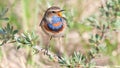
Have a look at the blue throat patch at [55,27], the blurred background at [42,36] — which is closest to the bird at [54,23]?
the blue throat patch at [55,27]

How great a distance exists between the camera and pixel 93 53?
11.9ft

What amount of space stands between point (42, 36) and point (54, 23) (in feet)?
6.24

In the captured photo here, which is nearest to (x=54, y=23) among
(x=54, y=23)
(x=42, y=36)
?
(x=54, y=23)

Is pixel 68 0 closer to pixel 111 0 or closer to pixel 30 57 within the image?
pixel 30 57

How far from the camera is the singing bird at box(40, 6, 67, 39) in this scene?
365cm

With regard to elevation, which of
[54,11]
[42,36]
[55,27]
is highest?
[54,11]

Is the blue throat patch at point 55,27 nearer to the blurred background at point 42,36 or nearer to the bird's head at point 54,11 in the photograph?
the bird's head at point 54,11

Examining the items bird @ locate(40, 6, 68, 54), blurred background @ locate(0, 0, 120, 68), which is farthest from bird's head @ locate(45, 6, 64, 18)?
blurred background @ locate(0, 0, 120, 68)

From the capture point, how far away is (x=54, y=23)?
3.67m

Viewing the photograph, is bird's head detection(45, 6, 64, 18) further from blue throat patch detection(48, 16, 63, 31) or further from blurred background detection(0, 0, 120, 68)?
blurred background detection(0, 0, 120, 68)

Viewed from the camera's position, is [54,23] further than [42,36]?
No

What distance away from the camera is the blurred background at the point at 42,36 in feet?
15.7

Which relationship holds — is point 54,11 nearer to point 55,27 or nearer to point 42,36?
point 55,27

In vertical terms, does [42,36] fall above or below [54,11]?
below
